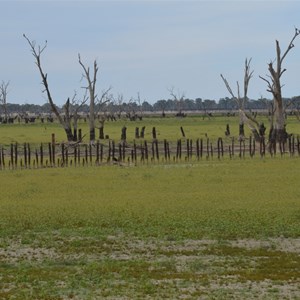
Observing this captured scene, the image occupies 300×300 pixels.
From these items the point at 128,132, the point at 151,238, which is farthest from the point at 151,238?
the point at 128,132

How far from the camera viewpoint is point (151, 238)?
15.9 m

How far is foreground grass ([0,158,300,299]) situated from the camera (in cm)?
1186

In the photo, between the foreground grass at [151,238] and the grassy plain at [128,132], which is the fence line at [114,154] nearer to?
the foreground grass at [151,238]

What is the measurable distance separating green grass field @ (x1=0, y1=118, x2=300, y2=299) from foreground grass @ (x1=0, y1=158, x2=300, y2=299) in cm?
2

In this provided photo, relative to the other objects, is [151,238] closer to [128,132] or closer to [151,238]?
[151,238]

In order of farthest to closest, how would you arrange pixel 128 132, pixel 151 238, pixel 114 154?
pixel 128 132
pixel 114 154
pixel 151 238

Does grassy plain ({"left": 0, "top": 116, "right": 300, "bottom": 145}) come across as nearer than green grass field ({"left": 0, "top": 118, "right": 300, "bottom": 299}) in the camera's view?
No

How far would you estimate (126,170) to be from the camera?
107 ft

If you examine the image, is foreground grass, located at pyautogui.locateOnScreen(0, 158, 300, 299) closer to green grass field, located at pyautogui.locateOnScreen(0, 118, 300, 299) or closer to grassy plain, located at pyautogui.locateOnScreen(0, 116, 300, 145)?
green grass field, located at pyautogui.locateOnScreen(0, 118, 300, 299)

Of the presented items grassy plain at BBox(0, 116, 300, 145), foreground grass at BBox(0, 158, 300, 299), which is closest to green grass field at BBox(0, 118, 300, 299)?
foreground grass at BBox(0, 158, 300, 299)

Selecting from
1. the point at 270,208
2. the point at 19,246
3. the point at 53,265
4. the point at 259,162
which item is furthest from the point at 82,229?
the point at 259,162

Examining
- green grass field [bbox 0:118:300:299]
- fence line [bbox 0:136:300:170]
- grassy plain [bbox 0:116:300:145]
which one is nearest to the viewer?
green grass field [bbox 0:118:300:299]

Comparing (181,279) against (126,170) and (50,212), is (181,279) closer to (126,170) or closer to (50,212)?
(50,212)

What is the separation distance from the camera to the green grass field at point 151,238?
465 inches
